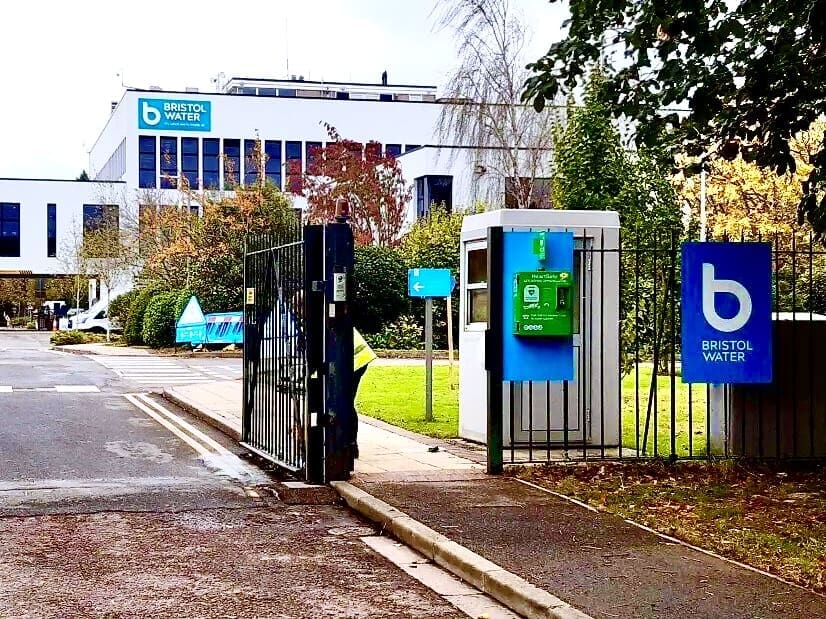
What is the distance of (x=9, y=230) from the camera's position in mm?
82188

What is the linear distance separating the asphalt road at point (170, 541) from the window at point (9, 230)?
70919 millimetres

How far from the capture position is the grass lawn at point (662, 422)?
42.4 feet

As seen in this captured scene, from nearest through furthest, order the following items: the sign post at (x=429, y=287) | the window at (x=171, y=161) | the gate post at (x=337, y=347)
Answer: the gate post at (x=337, y=347) → the sign post at (x=429, y=287) → the window at (x=171, y=161)

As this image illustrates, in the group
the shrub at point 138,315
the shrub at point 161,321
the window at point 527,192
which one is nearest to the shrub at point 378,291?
the window at point 527,192

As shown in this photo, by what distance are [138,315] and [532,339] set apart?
35.0 metres

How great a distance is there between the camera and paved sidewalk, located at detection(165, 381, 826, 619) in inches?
258

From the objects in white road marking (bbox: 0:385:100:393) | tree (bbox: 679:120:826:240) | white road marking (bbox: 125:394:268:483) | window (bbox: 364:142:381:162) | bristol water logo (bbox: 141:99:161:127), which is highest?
bristol water logo (bbox: 141:99:161:127)

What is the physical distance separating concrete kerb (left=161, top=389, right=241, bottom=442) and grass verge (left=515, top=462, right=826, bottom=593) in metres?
5.12

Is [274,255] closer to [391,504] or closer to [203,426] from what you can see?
[391,504]

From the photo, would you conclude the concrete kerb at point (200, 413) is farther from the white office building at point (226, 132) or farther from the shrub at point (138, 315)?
the white office building at point (226, 132)

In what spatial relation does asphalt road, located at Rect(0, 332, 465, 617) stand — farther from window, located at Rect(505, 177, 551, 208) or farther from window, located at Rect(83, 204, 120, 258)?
window, located at Rect(83, 204, 120, 258)

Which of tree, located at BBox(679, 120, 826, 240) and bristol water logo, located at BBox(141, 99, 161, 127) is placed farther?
bristol water logo, located at BBox(141, 99, 161, 127)

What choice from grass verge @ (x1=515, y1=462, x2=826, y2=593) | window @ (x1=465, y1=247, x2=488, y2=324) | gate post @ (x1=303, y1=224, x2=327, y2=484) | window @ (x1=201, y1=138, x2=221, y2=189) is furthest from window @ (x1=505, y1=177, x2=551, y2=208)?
window @ (x1=201, y1=138, x2=221, y2=189)

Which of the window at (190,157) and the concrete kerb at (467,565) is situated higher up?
the window at (190,157)
